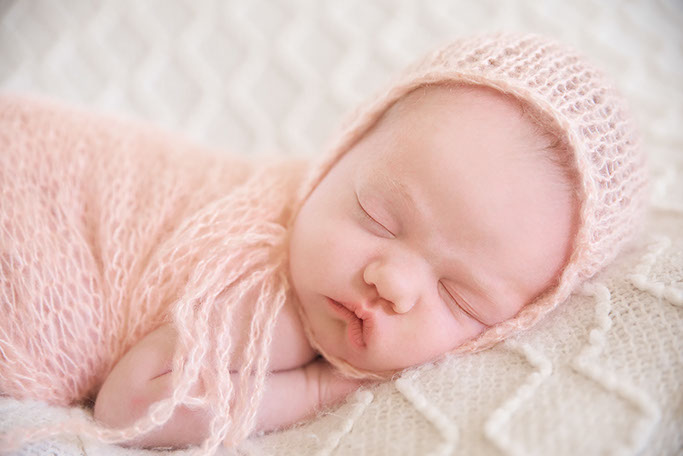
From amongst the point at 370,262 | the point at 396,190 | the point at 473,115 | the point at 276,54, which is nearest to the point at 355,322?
the point at 370,262

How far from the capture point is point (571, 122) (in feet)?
2.59

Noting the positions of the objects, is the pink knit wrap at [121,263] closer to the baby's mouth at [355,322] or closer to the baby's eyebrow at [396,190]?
the baby's mouth at [355,322]

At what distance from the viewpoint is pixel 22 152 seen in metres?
0.97

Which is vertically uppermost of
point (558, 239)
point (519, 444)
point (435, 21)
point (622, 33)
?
point (622, 33)

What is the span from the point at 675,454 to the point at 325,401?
49 cm

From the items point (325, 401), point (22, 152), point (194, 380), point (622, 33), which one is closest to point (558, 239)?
point (325, 401)

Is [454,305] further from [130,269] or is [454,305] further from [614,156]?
[130,269]

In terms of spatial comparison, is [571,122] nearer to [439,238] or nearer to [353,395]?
[439,238]

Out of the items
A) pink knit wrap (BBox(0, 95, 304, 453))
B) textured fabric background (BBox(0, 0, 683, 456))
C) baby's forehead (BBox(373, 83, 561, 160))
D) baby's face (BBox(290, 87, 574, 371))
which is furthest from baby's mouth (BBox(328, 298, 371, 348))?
textured fabric background (BBox(0, 0, 683, 456))

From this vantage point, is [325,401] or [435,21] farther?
[435,21]

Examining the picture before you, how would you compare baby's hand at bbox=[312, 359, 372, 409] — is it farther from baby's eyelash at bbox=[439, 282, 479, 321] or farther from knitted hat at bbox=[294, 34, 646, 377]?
baby's eyelash at bbox=[439, 282, 479, 321]

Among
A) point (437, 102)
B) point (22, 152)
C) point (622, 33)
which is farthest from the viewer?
point (622, 33)

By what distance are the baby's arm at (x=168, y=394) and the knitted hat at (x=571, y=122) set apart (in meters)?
0.07

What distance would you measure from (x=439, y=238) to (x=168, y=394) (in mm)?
461
